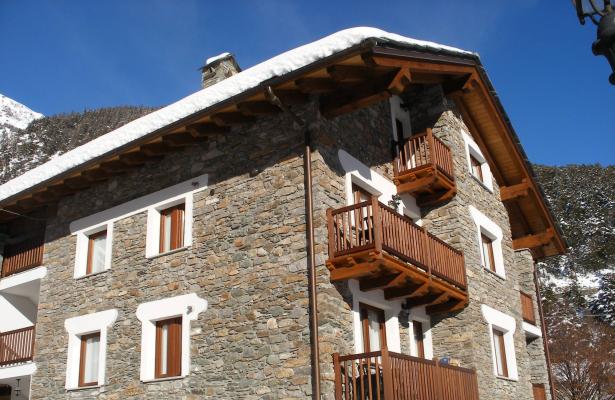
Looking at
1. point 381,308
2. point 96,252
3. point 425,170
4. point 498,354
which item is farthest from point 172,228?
point 498,354

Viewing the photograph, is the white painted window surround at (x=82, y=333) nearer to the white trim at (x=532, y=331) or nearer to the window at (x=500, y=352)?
the window at (x=500, y=352)

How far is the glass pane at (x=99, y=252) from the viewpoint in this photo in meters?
14.7

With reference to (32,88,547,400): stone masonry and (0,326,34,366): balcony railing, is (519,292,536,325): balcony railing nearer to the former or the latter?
(32,88,547,400): stone masonry

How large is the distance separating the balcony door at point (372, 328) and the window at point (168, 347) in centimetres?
356

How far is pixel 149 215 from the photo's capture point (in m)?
13.9

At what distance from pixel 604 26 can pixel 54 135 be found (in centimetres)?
8872

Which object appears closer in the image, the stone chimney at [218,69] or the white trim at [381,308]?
the white trim at [381,308]

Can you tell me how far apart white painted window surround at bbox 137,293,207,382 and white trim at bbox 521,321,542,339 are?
33.3 feet

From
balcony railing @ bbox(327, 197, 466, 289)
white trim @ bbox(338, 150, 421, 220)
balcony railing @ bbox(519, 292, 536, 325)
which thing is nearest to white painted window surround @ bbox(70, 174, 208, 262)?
white trim @ bbox(338, 150, 421, 220)

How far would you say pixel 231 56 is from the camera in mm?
17656

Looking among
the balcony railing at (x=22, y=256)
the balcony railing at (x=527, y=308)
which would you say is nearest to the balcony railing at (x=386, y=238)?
the balcony railing at (x=527, y=308)

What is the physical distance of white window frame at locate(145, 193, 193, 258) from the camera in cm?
1314

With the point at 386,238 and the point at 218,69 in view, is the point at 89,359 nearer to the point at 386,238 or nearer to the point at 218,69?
the point at 386,238

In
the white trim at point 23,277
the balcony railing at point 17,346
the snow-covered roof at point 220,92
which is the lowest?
the balcony railing at point 17,346
